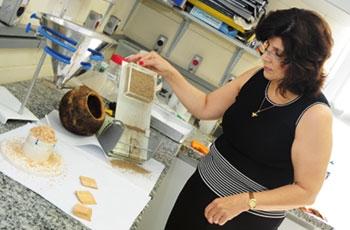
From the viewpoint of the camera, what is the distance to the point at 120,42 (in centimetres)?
254

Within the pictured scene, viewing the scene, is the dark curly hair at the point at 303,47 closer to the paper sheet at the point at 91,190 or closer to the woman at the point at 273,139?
the woman at the point at 273,139

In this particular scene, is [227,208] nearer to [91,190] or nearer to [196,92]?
[91,190]

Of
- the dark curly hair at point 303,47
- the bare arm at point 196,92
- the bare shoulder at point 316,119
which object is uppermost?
the dark curly hair at point 303,47

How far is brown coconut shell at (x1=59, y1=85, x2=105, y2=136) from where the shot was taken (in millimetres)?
1213

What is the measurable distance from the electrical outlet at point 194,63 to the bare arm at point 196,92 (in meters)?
1.08

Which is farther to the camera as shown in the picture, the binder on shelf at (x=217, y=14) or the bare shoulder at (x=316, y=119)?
the binder on shelf at (x=217, y=14)

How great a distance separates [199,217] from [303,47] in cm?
72

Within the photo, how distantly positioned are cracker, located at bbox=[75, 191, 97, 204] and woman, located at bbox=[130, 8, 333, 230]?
43 centimetres

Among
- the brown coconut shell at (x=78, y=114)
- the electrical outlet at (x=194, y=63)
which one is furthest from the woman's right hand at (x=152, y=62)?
the electrical outlet at (x=194, y=63)

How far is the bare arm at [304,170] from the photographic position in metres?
1.15

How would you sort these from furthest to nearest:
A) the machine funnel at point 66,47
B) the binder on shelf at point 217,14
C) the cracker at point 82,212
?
the binder on shelf at point 217,14 → the machine funnel at point 66,47 → the cracker at point 82,212

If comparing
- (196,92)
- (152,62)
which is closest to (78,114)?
(152,62)

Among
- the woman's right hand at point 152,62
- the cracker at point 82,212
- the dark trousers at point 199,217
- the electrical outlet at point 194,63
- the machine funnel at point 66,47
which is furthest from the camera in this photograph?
the electrical outlet at point 194,63

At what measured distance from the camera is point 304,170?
116cm
